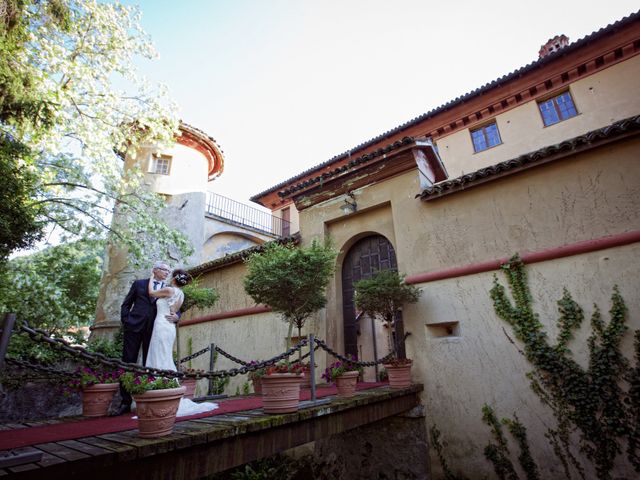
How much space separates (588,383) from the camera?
490 centimetres

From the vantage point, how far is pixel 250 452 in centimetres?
333

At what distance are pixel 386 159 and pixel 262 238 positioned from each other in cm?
1297

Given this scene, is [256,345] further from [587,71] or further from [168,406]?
[587,71]

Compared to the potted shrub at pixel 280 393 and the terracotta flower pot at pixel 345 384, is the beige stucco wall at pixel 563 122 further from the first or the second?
the potted shrub at pixel 280 393

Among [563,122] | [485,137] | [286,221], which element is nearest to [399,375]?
[485,137]

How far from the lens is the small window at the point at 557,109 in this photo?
12188mm

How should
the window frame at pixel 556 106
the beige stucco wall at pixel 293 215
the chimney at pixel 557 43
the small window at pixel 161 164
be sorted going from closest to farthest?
the window frame at pixel 556 106 → the chimney at pixel 557 43 → the small window at pixel 161 164 → the beige stucco wall at pixel 293 215

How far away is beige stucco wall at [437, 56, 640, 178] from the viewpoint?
11133mm

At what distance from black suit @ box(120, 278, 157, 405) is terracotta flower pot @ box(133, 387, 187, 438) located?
1808 millimetres

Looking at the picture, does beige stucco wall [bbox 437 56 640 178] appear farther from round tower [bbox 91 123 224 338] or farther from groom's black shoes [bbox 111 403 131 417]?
groom's black shoes [bbox 111 403 131 417]

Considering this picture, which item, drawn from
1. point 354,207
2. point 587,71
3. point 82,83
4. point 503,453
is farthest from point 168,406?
point 587,71

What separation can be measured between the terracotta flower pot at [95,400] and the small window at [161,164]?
542 inches

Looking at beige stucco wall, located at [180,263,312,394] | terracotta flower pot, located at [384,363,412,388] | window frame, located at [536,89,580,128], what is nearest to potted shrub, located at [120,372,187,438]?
terracotta flower pot, located at [384,363,412,388]

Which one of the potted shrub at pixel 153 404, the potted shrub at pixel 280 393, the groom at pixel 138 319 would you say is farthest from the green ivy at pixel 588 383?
the groom at pixel 138 319
